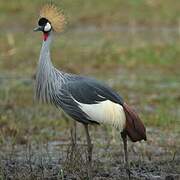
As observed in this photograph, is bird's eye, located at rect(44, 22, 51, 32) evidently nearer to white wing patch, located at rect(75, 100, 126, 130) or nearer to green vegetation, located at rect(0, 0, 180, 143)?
green vegetation, located at rect(0, 0, 180, 143)

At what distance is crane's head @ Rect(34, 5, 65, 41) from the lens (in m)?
7.58

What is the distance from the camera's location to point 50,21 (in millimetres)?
7605

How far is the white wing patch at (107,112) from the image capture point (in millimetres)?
7113

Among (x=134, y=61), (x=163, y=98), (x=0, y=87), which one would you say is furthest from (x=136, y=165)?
(x=134, y=61)

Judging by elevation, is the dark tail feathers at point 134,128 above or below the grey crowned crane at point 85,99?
below

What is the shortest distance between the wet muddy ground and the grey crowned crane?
214 millimetres

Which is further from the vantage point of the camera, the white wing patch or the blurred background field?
the blurred background field

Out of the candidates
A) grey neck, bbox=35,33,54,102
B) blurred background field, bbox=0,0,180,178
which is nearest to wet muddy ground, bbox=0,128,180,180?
blurred background field, bbox=0,0,180,178

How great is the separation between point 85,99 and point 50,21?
89 centimetres

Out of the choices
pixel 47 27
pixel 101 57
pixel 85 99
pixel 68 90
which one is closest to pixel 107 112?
pixel 85 99

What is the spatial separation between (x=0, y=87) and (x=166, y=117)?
338 centimetres

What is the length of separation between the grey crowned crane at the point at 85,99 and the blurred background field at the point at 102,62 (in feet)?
2.06

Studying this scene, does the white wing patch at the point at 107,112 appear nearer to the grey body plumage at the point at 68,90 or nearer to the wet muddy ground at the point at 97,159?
the grey body plumage at the point at 68,90

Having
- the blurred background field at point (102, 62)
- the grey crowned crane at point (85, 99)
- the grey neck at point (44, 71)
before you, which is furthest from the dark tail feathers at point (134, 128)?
the grey neck at point (44, 71)
